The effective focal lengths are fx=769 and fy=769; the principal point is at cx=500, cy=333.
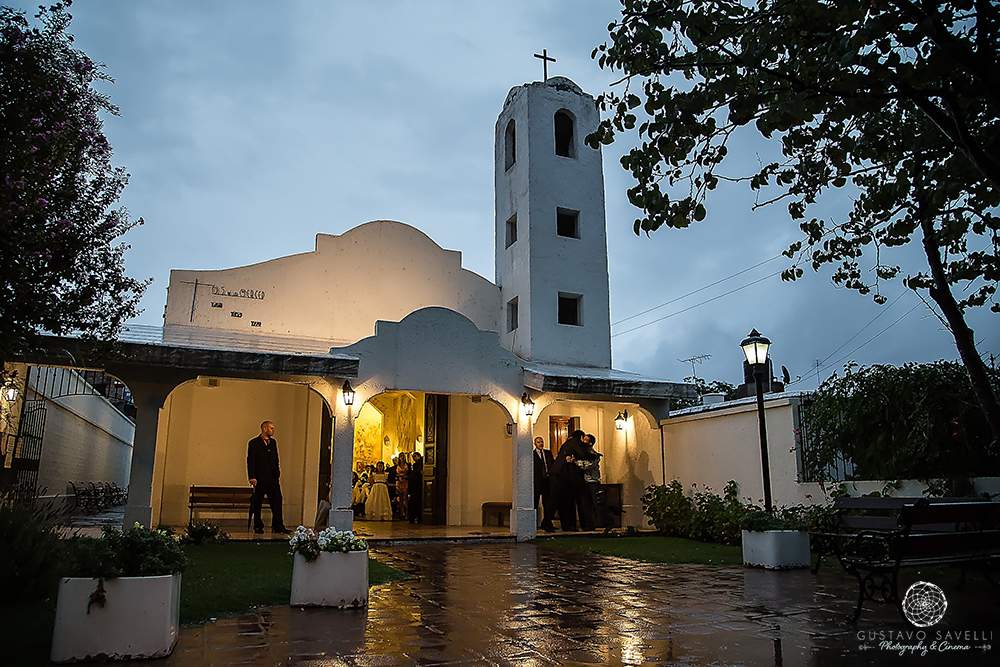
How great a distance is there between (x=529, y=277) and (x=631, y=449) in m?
4.50

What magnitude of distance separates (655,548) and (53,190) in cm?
962

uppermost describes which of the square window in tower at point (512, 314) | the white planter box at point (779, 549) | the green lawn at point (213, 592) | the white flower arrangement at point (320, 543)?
the square window in tower at point (512, 314)

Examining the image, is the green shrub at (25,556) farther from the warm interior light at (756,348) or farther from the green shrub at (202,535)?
the warm interior light at (756,348)

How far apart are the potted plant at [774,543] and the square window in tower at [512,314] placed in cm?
888

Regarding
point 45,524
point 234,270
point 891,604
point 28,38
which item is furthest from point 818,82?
point 234,270

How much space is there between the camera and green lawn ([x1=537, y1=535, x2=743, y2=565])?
35.4 feet

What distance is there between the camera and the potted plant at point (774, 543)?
9594mm

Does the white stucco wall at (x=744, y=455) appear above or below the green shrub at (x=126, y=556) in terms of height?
above

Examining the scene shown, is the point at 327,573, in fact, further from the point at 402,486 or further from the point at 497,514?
the point at 402,486

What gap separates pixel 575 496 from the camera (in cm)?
1572

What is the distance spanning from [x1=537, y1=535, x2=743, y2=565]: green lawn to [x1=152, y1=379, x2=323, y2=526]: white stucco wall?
209 inches

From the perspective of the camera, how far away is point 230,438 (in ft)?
52.1

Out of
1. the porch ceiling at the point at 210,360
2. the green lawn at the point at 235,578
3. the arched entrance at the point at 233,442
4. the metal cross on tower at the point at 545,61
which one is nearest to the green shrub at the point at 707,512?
the green lawn at the point at 235,578

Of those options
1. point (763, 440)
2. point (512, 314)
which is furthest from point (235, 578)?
point (512, 314)
